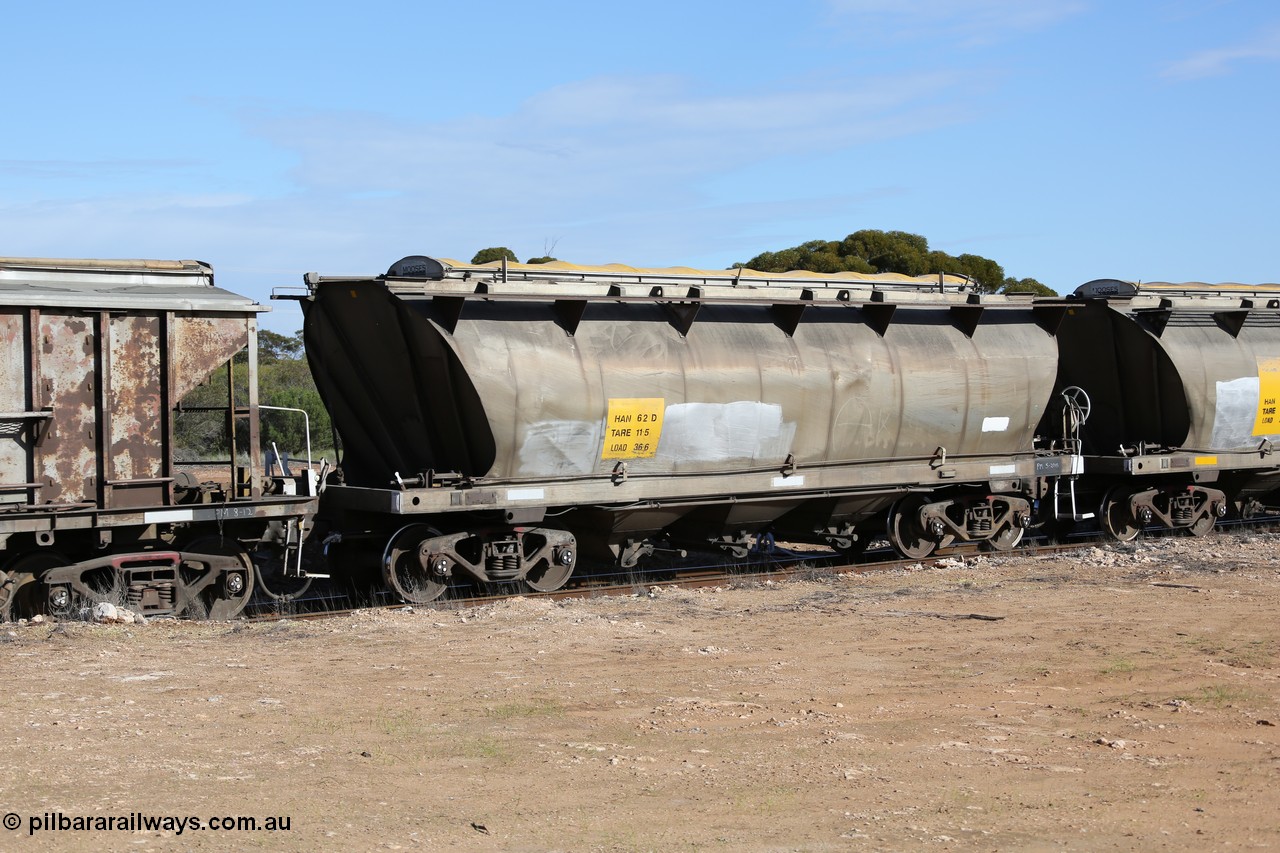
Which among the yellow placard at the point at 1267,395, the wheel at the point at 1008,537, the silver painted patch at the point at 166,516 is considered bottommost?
the wheel at the point at 1008,537

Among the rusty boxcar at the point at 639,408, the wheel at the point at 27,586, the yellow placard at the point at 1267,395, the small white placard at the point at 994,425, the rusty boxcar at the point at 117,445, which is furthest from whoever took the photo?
the yellow placard at the point at 1267,395

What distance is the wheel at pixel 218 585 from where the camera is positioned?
12.2 m

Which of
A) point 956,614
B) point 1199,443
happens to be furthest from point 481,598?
point 1199,443

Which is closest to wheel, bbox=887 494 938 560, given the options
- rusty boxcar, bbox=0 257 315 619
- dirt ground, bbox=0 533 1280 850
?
dirt ground, bbox=0 533 1280 850

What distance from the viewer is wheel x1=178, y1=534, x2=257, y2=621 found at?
12.2 metres

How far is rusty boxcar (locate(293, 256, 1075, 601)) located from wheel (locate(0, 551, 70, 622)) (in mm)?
3038

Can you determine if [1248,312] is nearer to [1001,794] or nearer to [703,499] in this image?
[703,499]

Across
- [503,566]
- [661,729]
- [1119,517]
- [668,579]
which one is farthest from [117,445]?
[1119,517]

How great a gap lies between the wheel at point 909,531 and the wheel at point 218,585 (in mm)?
8362

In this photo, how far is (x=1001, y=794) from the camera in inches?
266

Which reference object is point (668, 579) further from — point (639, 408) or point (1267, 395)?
point (1267, 395)

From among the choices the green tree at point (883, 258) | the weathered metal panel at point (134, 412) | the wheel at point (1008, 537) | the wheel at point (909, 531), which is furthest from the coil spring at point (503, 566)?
the green tree at point (883, 258)

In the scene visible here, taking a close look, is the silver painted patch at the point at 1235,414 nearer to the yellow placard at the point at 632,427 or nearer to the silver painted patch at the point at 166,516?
the yellow placard at the point at 632,427

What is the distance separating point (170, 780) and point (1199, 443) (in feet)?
52.4
